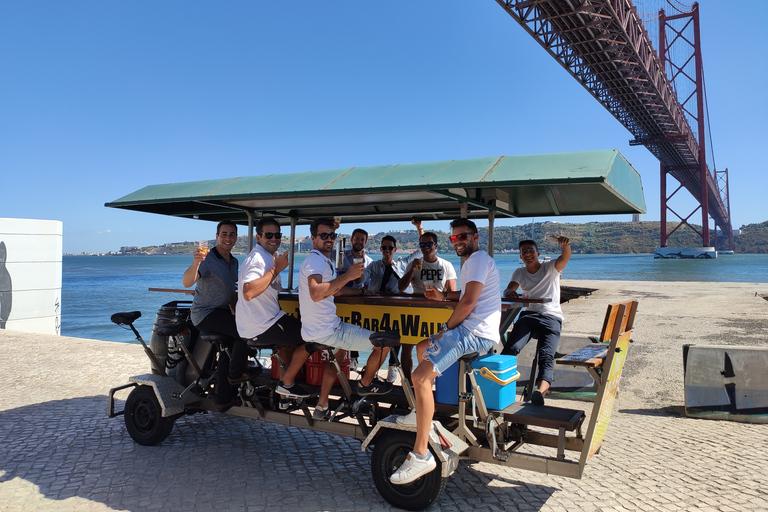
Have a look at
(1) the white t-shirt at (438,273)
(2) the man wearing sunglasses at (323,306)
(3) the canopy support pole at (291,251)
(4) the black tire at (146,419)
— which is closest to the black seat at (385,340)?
(2) the man wearing sunglasses at (323,306)

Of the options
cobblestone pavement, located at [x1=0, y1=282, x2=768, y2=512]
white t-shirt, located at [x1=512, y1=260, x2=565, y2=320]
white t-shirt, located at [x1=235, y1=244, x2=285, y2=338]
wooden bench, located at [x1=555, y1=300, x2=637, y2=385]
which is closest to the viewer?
wooden bench, located at [x1=555, y1=300, x2=637, y2=385]

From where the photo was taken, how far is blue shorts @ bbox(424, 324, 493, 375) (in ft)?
10.7

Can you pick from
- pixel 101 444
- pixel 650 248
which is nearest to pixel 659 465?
pixel 101 444

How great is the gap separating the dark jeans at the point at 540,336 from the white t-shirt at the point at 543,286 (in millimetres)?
60

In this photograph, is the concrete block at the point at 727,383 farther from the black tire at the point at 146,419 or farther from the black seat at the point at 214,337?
the black tire at the point at 146,419

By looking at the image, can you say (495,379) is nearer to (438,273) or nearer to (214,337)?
(438,273)

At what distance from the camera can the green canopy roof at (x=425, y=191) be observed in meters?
3.65

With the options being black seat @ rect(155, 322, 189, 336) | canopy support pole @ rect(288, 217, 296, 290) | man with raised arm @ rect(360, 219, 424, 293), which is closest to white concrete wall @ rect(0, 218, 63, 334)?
canopy support pole @ rect(288, 217, 296, 290)

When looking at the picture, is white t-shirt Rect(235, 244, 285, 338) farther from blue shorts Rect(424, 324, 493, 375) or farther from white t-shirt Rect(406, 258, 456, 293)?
white t-shirt Rect(406, 258, 456, 293)

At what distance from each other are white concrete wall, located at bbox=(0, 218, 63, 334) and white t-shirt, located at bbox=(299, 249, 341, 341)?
39.9 ft

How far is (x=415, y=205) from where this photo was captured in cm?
528

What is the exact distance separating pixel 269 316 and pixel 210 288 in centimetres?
68

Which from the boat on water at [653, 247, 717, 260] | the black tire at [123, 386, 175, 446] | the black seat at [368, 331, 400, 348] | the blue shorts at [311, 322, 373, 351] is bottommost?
the black tire at [123, 386, 175, 446]

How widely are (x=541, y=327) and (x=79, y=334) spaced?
19.3 meters
